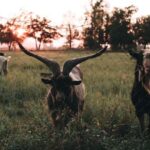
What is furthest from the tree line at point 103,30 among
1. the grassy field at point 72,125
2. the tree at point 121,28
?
the grassy field at point 72,125

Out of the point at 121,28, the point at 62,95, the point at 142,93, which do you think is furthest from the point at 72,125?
the point at 121,28

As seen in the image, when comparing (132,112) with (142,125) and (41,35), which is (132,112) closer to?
(142,125)

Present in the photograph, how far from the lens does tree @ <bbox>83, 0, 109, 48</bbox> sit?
270ft

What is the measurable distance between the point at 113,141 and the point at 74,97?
163 centimetres

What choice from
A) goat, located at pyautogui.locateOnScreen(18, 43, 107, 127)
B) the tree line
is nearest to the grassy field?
goat, located at pyautogui.locateOnScreen(18, 43, 107, 127)

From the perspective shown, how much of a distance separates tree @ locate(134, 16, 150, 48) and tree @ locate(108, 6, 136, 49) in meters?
1.18

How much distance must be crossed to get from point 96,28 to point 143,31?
11.0 m

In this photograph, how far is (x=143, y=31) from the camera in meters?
82.8

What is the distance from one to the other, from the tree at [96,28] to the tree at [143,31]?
572 cm

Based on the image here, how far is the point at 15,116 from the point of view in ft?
34.8

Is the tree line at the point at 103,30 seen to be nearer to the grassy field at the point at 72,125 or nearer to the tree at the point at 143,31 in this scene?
the tree at the point at 143,31

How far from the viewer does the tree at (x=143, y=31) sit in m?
80.9

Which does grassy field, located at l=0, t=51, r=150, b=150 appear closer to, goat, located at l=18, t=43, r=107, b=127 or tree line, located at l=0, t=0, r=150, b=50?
goat, located at l=18, t=43, r=107, b=127

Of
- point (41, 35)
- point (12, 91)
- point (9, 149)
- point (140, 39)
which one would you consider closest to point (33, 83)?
point (12, 91)
